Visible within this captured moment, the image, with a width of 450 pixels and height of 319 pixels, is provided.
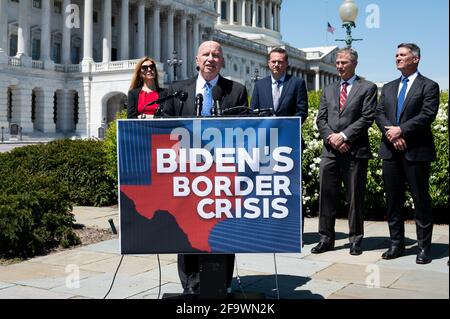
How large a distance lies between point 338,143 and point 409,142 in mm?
883

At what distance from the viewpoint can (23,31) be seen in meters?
48.8

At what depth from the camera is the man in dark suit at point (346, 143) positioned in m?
7.64

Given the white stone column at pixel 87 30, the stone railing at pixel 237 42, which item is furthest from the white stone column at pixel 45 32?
the stone railing at pixel 237 42

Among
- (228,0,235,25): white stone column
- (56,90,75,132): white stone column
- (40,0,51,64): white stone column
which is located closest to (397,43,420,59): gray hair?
(40,0,51,64): white stone column

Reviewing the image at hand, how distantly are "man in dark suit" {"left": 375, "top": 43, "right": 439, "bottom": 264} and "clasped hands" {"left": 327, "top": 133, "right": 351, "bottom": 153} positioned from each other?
46cm

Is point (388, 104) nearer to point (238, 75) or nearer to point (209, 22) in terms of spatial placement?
point (209, 22)

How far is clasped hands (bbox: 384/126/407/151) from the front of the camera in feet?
23.3

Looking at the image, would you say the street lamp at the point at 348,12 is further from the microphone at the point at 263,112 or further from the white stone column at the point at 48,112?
Answer: the white stone column at the point at 48,112

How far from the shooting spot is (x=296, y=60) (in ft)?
352

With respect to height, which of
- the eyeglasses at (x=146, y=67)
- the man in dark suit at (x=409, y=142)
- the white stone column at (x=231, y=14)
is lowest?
the man in dark suit at (x=409, y=142)

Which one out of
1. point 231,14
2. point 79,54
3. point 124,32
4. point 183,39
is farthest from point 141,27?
point 231,14

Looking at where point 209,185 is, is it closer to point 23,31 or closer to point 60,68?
point 23,31

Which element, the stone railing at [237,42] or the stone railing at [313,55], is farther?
the stone railing at [313,55]

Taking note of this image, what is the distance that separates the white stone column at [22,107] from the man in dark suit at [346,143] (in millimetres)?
42640
